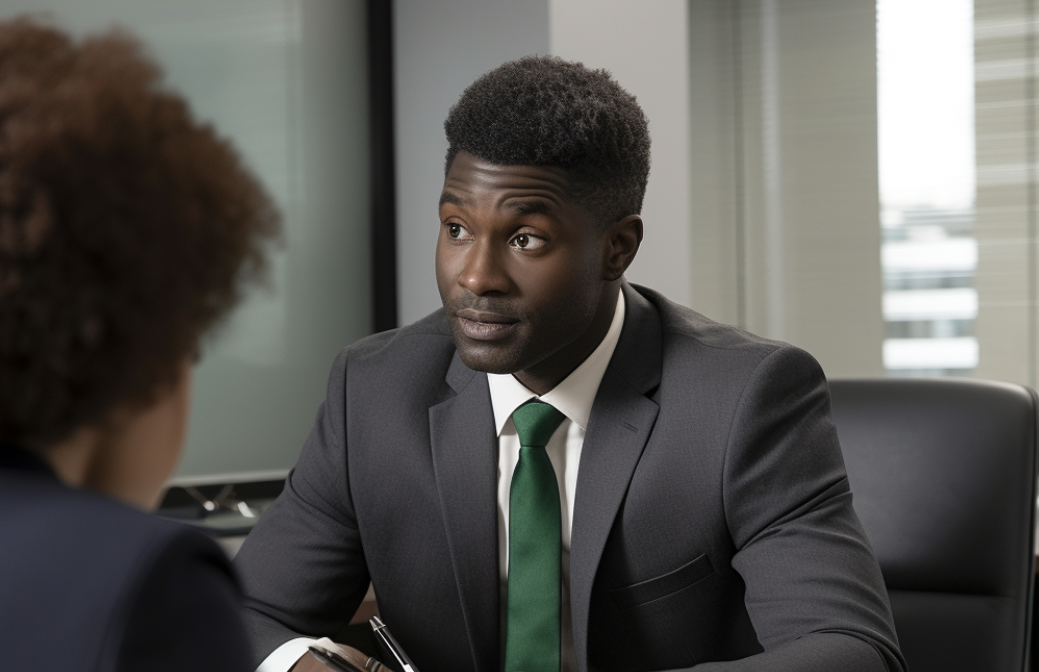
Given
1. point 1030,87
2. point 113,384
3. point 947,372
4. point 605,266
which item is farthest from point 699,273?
point 113,384

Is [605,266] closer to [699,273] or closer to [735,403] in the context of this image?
[735,403]

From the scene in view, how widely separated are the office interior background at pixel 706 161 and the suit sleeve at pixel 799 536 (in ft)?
3.38

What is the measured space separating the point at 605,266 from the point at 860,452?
1.85 feet

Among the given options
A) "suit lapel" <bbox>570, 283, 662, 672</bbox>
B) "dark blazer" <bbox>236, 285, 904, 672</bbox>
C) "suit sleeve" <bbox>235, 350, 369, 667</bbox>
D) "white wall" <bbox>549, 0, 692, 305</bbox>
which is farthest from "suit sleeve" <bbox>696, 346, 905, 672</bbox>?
"white wall" <bbox>549, 0, 692, 305</bbox>

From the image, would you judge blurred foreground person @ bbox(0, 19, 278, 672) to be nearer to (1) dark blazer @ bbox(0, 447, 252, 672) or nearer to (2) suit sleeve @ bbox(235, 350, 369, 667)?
(1) dark blazer @ bbox(0, 447, 252, 672)

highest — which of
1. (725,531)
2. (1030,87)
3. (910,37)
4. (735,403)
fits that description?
(910,37)

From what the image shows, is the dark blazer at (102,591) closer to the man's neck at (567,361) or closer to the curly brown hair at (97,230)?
the curly brown hair at (97,230)

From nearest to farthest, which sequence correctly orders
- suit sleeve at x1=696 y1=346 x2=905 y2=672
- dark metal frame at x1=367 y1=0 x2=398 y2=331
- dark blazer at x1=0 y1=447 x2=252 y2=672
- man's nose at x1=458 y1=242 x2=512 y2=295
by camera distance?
dark blazer at x1=0 y1=447 x2=252 y2=672 → suit sleeve at x1=696 y1=346 x2=905 y2=672 → man's nose at x1=458 y1=242 x2=512 y2=295 → dark metal frame at x1=367 y1=0 x2=398 y2=331

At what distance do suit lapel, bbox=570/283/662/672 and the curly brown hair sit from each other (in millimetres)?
835

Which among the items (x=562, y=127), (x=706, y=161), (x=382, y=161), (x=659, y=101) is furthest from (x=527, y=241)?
(x=706, y=161)

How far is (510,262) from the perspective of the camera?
127 cm

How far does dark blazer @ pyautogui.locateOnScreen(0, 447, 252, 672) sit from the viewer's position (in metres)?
0.46

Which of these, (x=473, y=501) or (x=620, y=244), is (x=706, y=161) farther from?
(x=473, y=501)

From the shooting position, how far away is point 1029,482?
4.93 feet
